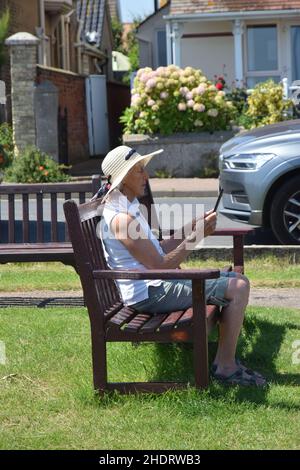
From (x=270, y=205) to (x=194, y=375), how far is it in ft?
18.1

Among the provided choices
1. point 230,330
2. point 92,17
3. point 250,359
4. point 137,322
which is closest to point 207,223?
point 230,330

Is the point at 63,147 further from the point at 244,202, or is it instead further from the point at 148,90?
the point at 244,202

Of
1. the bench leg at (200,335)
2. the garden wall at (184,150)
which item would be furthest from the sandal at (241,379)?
the garden wall at (184,150)

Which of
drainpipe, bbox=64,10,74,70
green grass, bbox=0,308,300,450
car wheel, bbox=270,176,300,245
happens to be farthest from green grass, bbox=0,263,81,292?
drainpipe, bbox=64,10,74,70

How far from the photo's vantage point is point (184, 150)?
65.8ft

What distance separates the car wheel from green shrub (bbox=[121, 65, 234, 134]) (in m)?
8.86

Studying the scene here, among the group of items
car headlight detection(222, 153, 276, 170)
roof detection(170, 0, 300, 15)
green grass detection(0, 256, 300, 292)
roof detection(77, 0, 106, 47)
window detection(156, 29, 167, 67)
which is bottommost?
green grass detection(0, 256, 300, 292)

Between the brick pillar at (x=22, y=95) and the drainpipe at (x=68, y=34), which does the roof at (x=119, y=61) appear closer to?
the drainpipe at (x=68, y=34)

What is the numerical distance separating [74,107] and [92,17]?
20.8 m

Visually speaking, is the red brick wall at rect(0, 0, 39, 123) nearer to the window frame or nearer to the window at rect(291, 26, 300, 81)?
the window frame

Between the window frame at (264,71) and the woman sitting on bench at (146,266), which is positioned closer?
the woman sitting on bench at (146,266)

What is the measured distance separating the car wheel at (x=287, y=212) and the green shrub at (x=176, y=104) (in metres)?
8.86

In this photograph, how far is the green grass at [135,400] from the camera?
4922 mm

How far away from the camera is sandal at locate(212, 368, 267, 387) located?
5684 millimetres
